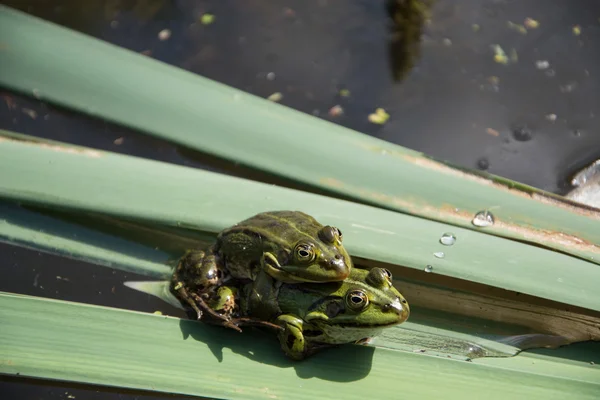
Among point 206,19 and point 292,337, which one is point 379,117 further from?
point 292,337

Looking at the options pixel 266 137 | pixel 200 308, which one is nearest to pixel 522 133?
pixel 266 137

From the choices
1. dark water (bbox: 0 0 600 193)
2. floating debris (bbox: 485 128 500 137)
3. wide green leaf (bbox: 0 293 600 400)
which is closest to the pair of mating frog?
wide green leaf (bbox: 0 293 600 400)

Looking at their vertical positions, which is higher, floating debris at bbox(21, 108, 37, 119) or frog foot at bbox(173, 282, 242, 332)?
floating debris at bbox(21, 108, 37, 119)

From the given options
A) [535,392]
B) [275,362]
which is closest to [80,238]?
[275,362]

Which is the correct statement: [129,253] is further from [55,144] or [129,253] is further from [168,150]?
[168,150]

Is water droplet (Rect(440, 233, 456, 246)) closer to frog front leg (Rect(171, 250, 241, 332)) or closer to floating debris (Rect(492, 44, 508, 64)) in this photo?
frog front leg (Rect(171, 250, 241, 332))

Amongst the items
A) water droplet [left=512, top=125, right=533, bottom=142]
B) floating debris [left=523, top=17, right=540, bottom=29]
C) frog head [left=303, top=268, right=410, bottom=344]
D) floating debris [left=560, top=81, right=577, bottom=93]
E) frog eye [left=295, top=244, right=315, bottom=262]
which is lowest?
frog head [left=303, top=268, right=410, bottom=344]
